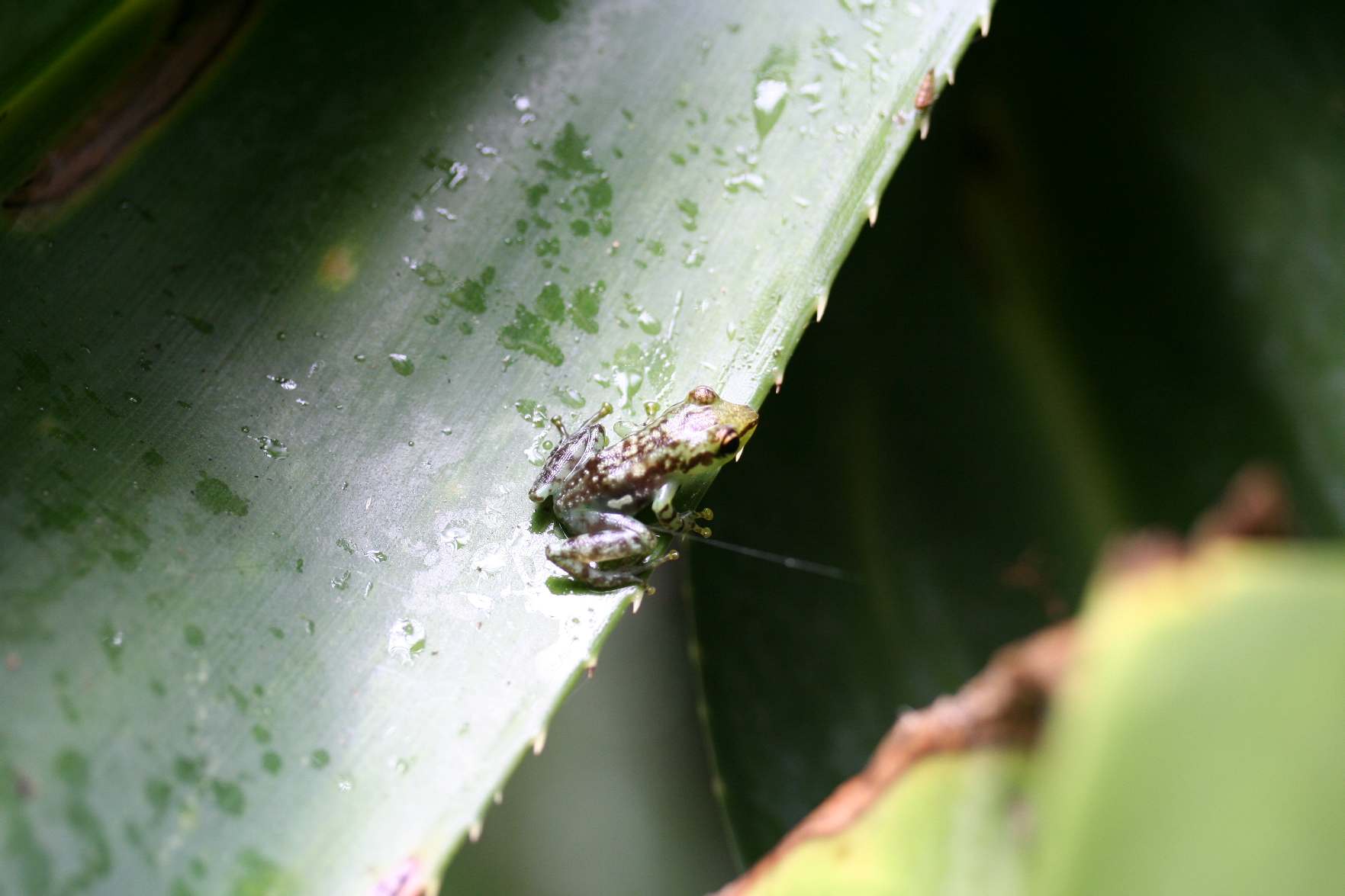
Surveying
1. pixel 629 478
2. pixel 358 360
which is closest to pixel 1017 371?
pixel 629 478

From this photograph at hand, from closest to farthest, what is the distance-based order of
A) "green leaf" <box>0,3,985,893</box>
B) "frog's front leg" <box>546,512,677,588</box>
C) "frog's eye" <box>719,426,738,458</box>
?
"green leaf" <box>0,3,985,893</box> → "frog's front leg" <box>546,512,677,588</box> → "frog's eye" <box>719,426,738,458</box>

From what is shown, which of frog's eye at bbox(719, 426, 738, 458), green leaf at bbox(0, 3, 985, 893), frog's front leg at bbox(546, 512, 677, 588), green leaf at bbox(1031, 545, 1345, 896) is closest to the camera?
green leaf at bbox(1031, 545, 1345, 896)

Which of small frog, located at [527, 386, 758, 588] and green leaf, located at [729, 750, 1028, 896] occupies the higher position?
green leaf, located at [729, 750, 1028, 896]

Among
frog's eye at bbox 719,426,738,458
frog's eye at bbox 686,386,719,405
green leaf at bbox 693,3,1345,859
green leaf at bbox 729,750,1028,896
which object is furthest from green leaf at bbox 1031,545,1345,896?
green leaf at bbox 693,3,1345,859

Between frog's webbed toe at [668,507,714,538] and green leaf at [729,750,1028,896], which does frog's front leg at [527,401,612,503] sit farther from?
green leaf at [729,750,1028,896]

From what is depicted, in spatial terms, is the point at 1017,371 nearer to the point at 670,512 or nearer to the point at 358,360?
the point at 670,512

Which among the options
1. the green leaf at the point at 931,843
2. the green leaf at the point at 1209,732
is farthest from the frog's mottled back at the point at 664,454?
the green leaf at the point at 1209,732

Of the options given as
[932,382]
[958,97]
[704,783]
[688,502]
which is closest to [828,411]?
[932,382]

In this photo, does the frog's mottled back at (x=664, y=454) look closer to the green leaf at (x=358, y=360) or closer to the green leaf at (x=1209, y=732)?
the green leaf at (x=358, y=360)
